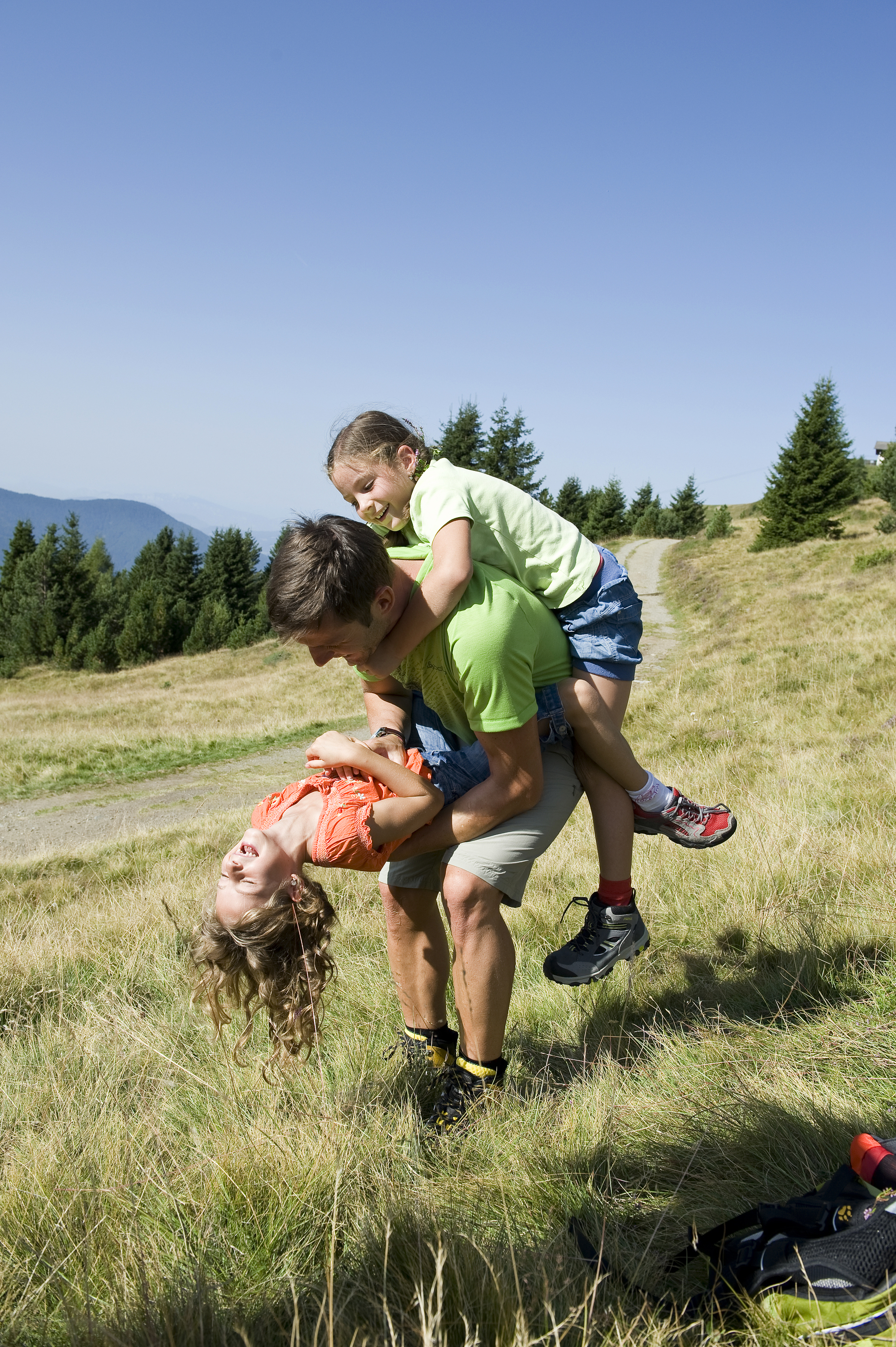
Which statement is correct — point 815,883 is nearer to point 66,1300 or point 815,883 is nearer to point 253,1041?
point 253,1041

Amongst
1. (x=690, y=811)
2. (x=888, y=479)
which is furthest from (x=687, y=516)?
(x=690, y=811)

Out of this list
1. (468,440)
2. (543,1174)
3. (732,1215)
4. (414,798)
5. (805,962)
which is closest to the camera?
(732,1215)

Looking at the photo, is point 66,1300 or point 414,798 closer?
point 66,1300

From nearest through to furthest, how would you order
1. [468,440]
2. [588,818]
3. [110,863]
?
1. [588,818]
2. [110,863]
3. [468,440]

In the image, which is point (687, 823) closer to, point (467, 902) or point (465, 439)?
point (467, 902)

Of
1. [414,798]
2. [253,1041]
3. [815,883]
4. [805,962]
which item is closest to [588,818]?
[815,883]

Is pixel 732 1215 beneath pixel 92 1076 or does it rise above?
above

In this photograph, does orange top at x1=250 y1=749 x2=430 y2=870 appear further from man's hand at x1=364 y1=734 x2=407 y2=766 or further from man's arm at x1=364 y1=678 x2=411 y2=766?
man's arm at x1=364 y1=678 x2=411 y2=766

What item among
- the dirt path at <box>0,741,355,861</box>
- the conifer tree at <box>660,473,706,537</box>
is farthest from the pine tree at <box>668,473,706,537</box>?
the dirt path at <box>0,741,355,861</box>

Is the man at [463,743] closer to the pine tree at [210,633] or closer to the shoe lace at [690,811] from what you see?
the shoe lace at [690,811]

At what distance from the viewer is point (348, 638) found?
2447 mm

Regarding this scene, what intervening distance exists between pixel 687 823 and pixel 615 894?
1.51 ft

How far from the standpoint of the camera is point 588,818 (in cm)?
643

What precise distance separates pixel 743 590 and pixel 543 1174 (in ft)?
78.8
